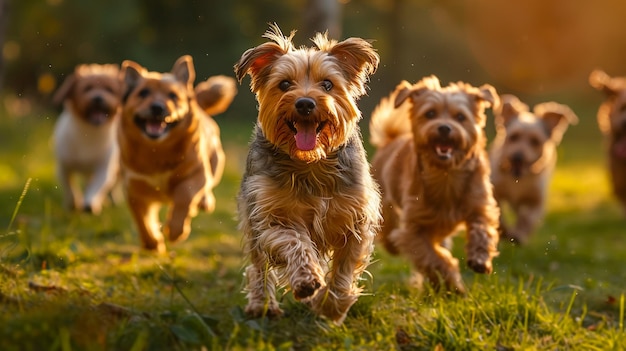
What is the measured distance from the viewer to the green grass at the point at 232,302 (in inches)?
151

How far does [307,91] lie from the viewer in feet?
14.0

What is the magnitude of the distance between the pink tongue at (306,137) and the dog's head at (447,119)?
1453 mm

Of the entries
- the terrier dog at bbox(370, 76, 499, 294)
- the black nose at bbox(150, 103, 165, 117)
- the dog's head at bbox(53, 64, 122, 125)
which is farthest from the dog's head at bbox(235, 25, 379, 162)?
the dog's head at bbox(53, 64, 122, 125)

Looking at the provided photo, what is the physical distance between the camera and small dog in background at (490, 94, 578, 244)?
8.70 meters

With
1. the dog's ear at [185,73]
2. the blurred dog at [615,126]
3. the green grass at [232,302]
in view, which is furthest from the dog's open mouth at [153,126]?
the blurred dog at [615,126]

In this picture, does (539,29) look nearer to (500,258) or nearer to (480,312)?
(500,258)

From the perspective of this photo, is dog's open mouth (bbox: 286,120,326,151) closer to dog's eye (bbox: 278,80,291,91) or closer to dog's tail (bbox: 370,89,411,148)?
dog's eye (bbox: 278,80,291,91)

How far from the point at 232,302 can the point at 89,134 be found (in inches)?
191

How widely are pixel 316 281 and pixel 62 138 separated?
600 centimetres

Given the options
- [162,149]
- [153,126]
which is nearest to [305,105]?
[153,126]

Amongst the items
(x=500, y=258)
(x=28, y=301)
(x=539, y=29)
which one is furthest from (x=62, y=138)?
(x=539, y=29)

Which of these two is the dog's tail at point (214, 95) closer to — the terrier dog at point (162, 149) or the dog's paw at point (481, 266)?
the terrier dog at point (162, 149)

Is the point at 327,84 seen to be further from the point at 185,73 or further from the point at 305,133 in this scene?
the point at 185,73

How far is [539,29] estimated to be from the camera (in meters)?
31.0
